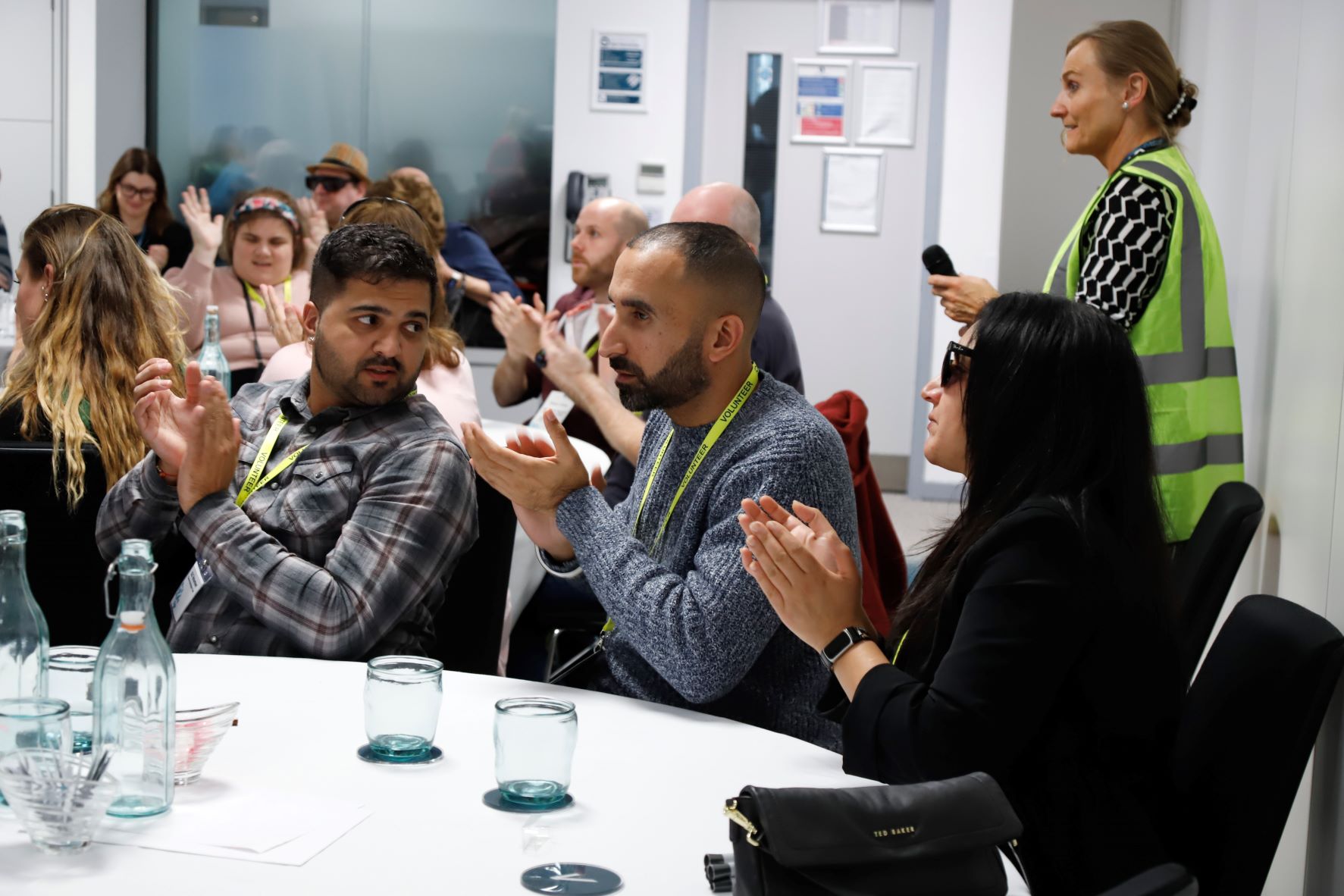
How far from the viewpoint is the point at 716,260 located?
83.7 inches

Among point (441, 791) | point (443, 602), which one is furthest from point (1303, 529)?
point (441, 791)

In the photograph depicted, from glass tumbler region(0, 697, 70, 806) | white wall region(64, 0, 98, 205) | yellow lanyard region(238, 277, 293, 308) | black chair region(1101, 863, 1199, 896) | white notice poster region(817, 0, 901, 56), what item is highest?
white notice poster region(817, 0, 901, 56)

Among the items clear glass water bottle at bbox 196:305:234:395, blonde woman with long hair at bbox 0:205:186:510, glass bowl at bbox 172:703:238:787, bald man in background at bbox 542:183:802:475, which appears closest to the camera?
glass bowl at bbox 172:703:238:787

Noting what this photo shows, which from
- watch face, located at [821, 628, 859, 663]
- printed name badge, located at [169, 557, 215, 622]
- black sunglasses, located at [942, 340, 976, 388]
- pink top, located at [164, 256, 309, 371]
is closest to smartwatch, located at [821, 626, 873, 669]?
watch face, located at [821, 628, 859, 663]

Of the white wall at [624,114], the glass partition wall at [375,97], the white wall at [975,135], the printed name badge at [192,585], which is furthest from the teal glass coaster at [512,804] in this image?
the glass partition wall at [375,97]

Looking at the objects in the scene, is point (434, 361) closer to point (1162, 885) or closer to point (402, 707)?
point (402, 707)

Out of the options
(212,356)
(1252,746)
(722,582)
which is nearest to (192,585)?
(722,582)

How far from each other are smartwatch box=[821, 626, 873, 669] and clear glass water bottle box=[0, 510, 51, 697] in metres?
0.87

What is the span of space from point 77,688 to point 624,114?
5.96m

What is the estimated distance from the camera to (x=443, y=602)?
2.35 m

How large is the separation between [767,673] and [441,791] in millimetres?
644

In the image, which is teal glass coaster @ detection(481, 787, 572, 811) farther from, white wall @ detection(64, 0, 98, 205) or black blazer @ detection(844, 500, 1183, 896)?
white wall @ detection(64, 0, 98, 205)

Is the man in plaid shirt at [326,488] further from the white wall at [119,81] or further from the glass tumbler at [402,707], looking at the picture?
the white wall at [119,81]

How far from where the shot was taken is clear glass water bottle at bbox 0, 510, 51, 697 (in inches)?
53.1
